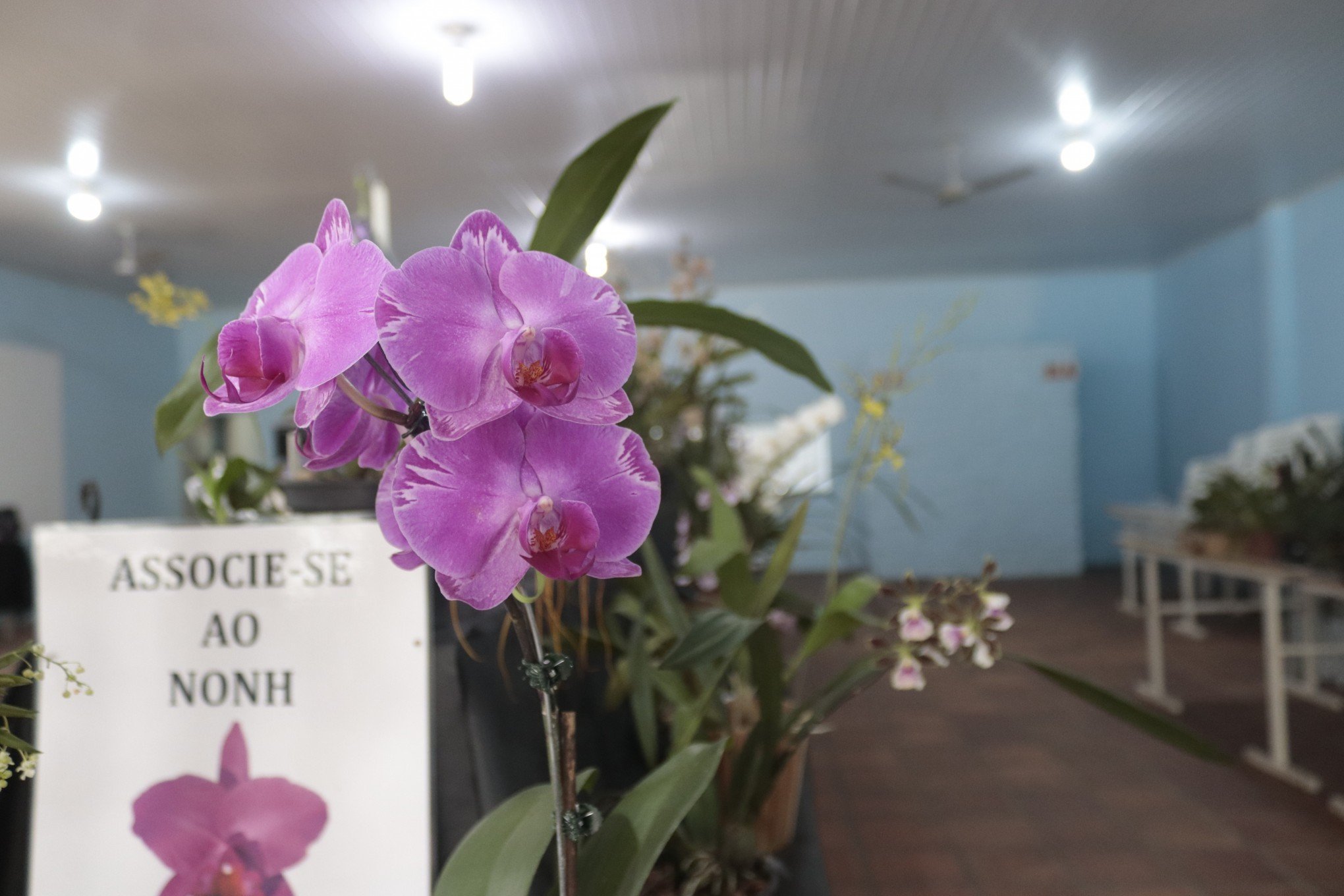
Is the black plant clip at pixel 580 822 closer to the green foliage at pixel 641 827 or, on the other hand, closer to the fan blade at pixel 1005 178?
Answer: the green foliage at pixel 641 827

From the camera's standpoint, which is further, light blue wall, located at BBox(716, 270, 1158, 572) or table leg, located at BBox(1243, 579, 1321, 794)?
light blue wall, located at BBox(716, 270, 1158, 572)

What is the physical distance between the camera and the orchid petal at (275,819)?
2.18ft

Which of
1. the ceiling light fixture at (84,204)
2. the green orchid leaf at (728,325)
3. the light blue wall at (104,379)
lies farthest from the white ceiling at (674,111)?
the green orchid leaf at (728,325)

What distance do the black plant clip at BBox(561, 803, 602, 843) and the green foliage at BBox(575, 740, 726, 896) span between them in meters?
0.10

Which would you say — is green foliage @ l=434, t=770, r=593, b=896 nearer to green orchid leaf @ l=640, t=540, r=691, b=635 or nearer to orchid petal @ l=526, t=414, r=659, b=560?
orchid petal @ l=526, t=414, r=659, b=560

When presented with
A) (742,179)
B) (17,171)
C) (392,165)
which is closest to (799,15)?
(742,179)

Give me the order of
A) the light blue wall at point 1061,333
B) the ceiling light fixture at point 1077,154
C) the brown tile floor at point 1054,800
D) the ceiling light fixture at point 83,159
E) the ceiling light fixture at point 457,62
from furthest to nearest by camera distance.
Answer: the light blue wall at point 1061,333
the ceiling light fixture at point 1077,154
the ceiling light fixture at point 83,159
the ceiling light fixture at point 457,62
the brown tile floor at point 1054,800

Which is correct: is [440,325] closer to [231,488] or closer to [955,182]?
[231,488]

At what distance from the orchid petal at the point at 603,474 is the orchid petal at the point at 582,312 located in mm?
23

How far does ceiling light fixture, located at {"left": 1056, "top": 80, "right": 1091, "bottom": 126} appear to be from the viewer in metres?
4.18

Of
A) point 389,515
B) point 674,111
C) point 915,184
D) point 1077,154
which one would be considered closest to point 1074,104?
point 1077,154

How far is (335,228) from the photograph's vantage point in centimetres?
40

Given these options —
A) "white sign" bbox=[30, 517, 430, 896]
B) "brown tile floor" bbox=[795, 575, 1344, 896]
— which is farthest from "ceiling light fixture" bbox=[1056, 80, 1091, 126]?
"white sign" bbox=[30, 517, 430, 896]

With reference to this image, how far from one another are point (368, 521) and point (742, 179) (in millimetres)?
5124
